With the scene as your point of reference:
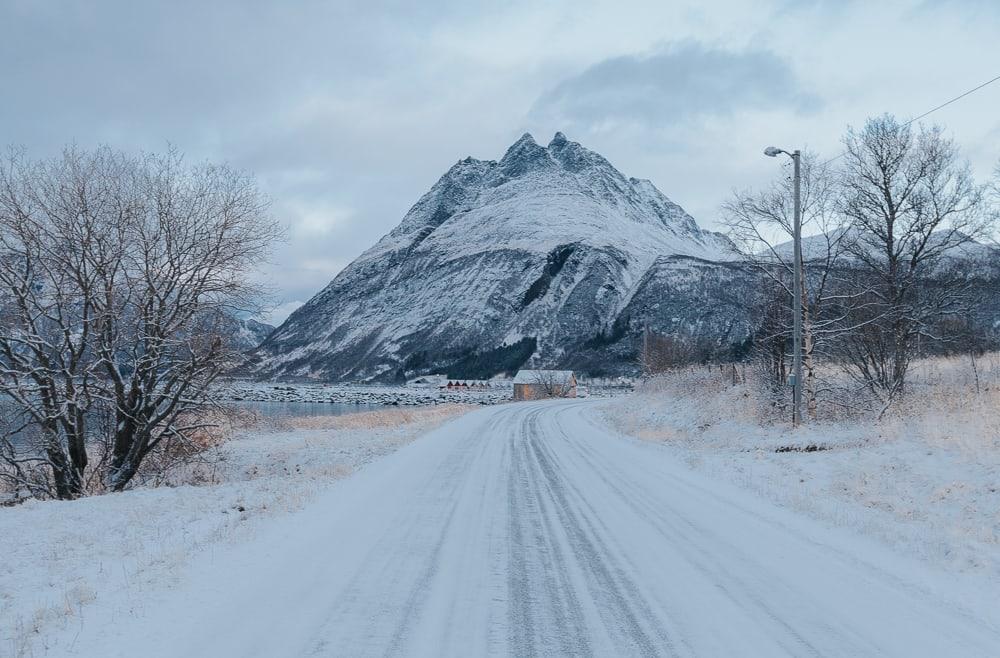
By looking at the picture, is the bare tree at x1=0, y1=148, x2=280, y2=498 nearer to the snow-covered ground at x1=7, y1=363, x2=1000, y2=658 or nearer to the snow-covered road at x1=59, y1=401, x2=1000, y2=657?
the snow-covered ground at x1=7, y1=363, x2=1000, y2=658

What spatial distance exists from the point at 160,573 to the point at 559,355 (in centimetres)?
17525

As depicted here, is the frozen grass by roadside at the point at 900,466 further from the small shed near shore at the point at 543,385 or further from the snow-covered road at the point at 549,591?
the small shed near shore at the point at 543,385

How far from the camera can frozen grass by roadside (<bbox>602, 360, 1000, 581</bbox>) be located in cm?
762

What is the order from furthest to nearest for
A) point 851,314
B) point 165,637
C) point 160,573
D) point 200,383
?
point 851,314 → point 200,383 → point 160,573 → point 165,637

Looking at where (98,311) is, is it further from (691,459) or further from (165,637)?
(691,459)

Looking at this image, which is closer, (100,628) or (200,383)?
(100,628)

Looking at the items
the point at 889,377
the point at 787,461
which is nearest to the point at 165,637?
the point at 787,461

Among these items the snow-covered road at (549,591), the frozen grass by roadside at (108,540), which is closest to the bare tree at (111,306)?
the frozen grass by roadside at (108,540)

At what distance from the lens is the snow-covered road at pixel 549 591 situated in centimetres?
439

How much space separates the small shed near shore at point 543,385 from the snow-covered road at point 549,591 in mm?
85215

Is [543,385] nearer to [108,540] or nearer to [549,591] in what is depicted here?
[108,540]

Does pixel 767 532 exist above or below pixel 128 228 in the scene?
below

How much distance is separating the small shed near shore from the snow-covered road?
8521cm

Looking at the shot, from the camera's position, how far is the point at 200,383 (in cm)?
1723
